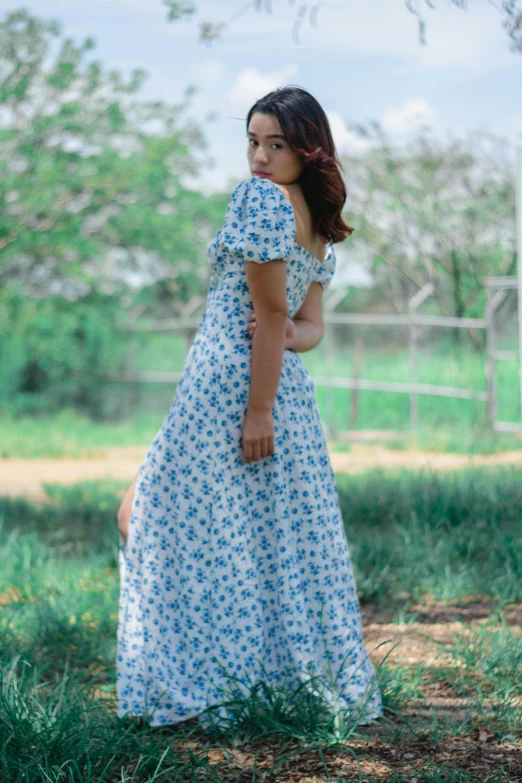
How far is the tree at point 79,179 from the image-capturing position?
1284cm

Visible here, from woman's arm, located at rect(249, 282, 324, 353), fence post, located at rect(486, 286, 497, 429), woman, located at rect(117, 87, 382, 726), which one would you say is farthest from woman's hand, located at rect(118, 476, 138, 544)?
fence post, located at rect(486, 286, 497, 429)

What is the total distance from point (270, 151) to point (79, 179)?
11174 millimetres

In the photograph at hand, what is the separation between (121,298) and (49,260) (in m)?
1.34

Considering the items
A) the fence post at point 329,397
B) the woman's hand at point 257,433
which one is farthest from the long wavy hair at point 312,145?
the fence post at point 329,397

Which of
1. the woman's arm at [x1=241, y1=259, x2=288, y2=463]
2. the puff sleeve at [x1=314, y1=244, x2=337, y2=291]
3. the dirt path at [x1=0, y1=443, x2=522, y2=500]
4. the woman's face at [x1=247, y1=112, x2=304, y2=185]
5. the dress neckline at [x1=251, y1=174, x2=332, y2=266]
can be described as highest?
the woman's face at [x1=247, y1=112, x2=304, y2=185]

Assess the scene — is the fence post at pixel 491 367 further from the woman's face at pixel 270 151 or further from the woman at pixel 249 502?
the woman's face at pixel 270 151

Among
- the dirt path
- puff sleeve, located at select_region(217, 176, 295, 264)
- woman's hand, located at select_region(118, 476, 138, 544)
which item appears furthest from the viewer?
the dirt path

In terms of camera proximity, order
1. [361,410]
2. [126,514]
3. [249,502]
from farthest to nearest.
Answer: [361,410] < [126,514] < [249,502]

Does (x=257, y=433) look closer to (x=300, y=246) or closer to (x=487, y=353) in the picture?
(x=300, y=246)

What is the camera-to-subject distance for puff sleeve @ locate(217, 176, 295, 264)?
235 centimetres

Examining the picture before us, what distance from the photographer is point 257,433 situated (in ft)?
7.98

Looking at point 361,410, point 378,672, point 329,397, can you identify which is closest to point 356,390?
point 361,410

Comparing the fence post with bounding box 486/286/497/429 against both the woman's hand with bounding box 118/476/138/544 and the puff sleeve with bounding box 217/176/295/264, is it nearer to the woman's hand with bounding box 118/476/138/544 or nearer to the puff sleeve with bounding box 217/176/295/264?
the woman's hand with bounding box 118/476/138/544

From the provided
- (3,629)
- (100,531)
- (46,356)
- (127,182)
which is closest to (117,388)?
(46,356)
